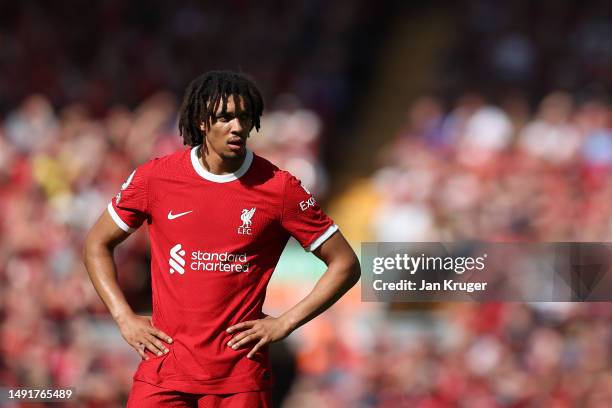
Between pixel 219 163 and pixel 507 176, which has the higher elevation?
pixel 507 176

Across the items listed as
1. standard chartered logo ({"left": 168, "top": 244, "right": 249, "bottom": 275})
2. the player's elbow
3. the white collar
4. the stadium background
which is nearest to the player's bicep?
standard chartered logo ({"left": 168, "top": 244, "right": 249, "bottom": 275})

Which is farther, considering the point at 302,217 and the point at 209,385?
the point at 302,217

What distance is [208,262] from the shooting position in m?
4.21

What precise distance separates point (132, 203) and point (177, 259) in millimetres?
294

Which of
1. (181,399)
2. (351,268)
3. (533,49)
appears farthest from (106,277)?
(533,49)

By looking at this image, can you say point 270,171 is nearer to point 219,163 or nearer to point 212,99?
point 219,163

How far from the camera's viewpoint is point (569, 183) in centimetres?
954

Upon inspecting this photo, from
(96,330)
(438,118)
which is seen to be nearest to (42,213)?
(96,330)

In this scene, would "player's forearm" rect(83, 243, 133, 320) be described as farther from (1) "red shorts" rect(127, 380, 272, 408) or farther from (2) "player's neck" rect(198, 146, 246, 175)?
(2) "player's neck" rect(198, 146, 246, 175)

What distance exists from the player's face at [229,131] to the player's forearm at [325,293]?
1.86 ft

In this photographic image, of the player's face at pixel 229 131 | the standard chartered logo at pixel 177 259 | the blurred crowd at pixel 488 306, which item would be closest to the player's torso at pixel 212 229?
the standard chartered logo at pixel 177 259

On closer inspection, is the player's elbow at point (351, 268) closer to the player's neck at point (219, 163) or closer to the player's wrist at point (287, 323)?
the player's wrist at point (287, 323)

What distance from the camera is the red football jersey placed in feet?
13.7

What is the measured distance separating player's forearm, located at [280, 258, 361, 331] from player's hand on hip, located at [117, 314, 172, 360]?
0.45 meters
